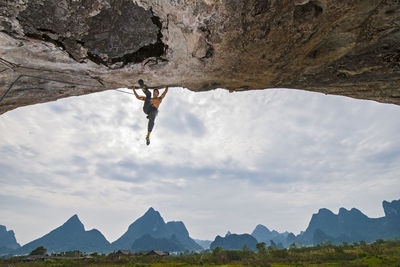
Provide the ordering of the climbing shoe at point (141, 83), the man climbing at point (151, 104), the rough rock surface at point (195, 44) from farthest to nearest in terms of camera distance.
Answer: the man climbing at point (151, 104), the climbing shoe at point (141, 83), the rough rock surface at point (195, 44)

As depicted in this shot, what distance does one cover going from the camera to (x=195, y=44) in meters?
4.36

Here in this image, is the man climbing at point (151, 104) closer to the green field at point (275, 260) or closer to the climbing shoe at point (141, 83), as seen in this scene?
the climbing shoe at point (141, 83)

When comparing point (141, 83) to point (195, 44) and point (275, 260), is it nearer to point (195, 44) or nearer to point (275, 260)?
point (195, 44)

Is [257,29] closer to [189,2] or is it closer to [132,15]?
[189,2]

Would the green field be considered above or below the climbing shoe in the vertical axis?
below

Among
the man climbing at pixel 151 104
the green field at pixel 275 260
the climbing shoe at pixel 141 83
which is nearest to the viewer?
the climbing shoe at pixel 141 83

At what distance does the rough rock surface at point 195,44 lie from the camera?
355cm

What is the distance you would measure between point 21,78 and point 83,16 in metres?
2.21

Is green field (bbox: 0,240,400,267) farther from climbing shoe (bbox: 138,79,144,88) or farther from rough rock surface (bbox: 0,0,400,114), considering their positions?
climbing shoe (bbox: 138,79,144,88)

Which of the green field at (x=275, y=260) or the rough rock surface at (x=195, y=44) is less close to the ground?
the rough rock surface at (x=195, y=44)

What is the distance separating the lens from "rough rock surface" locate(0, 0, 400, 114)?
3.55 m

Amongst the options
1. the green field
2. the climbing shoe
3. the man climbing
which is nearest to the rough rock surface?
the climbing shoe

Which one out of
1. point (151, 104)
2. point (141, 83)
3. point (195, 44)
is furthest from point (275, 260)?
point (195, 44)

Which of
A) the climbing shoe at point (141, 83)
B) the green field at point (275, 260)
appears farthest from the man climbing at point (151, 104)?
the green field at point (275, 260)
